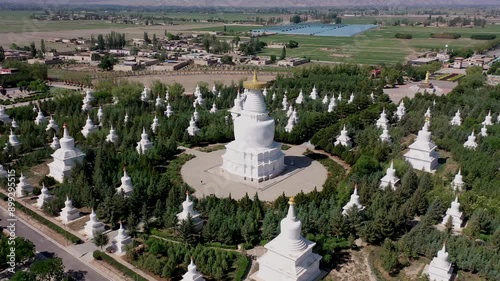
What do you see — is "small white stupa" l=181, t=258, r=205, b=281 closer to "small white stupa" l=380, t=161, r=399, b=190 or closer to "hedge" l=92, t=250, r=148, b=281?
"hedge" l=92, t=250, r=148, b=281

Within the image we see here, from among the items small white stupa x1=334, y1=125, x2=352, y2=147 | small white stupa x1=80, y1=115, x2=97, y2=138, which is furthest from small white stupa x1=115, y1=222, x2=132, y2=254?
small white stupa x1=334, y1=125, x2=352, y2=147

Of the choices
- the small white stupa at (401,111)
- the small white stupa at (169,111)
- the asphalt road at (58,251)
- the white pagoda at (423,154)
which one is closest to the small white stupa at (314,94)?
the small white stupa at (401,111)

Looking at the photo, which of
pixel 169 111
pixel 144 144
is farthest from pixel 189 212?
pixel 169 111

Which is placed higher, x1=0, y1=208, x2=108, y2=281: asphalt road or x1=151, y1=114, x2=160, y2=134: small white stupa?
Answer: x1=151, y1=114, x2=160, y2=134: small white stupa

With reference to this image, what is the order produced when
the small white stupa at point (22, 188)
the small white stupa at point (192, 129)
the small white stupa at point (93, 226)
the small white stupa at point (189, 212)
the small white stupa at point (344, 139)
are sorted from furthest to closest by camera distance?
the small white stupa at point (192, 129), the small white stupa at point (344, 139), the small white stupa at point (22, 188), the small white stupa at point (189, 212), the small white stupa at point (93, 226)

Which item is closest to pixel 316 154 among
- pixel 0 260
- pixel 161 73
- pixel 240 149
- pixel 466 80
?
pixel 240 149

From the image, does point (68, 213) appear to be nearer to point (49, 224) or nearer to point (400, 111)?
point (49, 224)

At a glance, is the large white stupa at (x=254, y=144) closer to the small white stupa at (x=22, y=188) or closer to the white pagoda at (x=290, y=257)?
the white pagoda at (x=290, y=257)
